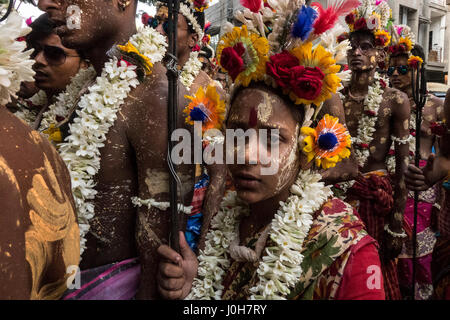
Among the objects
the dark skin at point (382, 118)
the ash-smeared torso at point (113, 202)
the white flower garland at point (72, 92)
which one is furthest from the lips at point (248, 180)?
the dark skin at point (382, 118)

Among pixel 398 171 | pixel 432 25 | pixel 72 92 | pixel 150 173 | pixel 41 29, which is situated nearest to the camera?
pixel 150 173

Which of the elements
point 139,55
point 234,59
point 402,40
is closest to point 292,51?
point 234,59

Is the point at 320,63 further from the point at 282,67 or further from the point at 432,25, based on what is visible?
the point at 432,25

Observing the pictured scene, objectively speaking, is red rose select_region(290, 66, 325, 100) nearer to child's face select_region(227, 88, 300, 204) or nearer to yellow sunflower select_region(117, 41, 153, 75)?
child's face select_region(227, 88, 300, 204)

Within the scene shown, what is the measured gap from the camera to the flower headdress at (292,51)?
5.80 ft

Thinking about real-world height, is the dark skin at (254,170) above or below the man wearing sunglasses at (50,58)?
below

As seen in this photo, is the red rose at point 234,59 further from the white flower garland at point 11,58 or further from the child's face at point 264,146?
the white flower garland at point 11,58

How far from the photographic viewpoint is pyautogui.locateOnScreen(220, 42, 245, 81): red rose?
1.83 m

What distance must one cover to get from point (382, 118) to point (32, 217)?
395cm

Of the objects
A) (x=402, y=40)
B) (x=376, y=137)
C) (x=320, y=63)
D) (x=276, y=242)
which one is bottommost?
(x=276, y=242)

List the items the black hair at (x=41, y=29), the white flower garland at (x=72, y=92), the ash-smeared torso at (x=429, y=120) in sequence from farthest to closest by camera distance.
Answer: the ash-smeared torso at (x=429, y=120)
the black hair at (x=41, y=29)
the white flower garland at (x=72, y=92)

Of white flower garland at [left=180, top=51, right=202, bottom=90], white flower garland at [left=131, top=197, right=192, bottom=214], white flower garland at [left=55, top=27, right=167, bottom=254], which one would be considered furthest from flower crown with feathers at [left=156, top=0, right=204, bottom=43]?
white flower garland at [left=131, top=197, right=192, bottom=214]

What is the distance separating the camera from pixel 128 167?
200cm

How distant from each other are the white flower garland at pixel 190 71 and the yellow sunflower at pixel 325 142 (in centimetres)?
198
